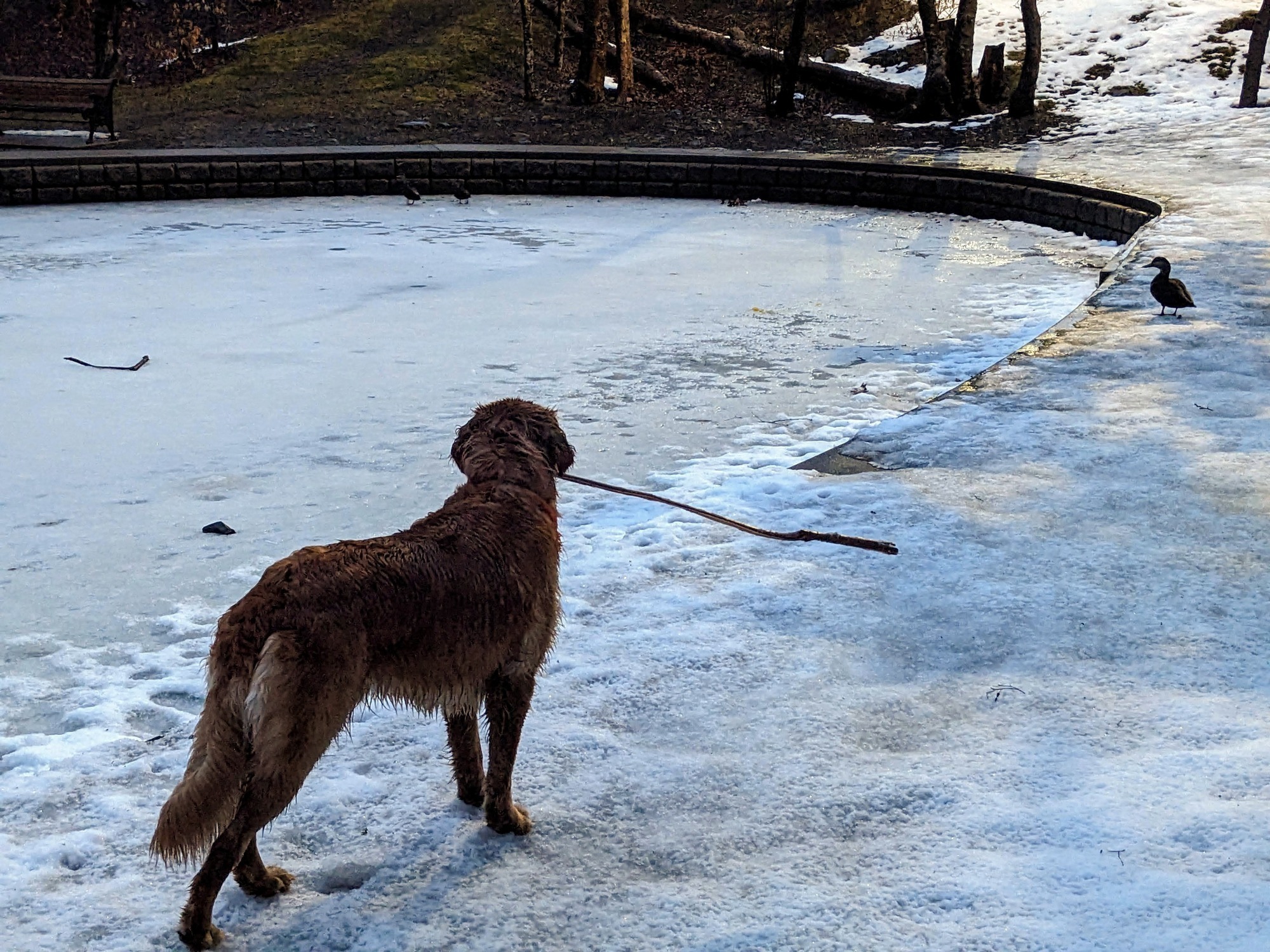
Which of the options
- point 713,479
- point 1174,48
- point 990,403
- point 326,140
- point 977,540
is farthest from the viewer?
point 1174,48

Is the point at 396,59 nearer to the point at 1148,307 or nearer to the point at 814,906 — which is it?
the point at 1148,307

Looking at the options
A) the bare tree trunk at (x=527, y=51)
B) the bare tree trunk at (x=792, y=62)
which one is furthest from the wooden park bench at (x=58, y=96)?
the bare tree trunk at (x=792, y=62)

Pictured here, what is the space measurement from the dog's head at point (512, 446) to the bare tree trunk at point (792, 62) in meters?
18.0

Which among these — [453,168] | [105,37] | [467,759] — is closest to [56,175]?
[453,168]

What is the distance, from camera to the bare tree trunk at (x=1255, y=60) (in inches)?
734

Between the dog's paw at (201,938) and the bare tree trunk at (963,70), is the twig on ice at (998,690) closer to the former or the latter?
the dog's paw at (201,938)

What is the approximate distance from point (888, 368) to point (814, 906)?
592 cm

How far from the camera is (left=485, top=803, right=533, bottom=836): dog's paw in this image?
323cm

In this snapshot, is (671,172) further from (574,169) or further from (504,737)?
(504,737)

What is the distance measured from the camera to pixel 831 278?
1155cm

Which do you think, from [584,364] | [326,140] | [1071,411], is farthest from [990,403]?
[326,140]

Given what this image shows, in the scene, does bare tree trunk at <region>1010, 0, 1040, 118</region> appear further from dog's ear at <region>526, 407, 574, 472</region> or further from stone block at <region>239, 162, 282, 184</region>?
dog's ear at <region>526, 407, 574, 472</region>

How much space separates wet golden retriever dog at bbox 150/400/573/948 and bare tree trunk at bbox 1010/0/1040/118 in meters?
18.4

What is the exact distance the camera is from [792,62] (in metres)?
20.6
